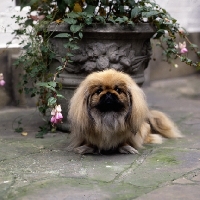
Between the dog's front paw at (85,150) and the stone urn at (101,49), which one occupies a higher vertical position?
the stone urn at (101,49)

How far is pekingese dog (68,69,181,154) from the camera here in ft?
11.6

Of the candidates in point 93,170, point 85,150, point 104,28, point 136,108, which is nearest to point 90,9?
point 104,28

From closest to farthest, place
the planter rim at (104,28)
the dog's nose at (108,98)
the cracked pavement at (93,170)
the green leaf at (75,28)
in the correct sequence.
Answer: the cracked pavement at (93,170)
the dog's nose at (108,98)
the green leaf at (75,28)
the planter rim at (104,28)

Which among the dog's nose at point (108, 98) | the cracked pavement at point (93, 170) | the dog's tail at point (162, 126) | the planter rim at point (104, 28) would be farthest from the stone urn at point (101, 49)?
the dog's nose at point (108, 98)

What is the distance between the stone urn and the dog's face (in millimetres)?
642

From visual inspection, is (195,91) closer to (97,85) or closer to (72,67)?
(72,67)

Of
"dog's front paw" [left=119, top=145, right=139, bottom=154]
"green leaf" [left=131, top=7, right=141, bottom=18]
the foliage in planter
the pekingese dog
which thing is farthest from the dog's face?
"green leaf" [left=131, top=7, right=141, bottom=18]

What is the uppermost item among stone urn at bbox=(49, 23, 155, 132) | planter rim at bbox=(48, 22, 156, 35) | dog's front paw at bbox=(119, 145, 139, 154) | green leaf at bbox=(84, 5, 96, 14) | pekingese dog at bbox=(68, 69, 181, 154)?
green leaf at bbox=(84, 5, 96, 14)

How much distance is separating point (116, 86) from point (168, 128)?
3.09 feet

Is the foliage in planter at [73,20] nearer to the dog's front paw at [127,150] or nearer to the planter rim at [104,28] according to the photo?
the planter rim at [104,28]

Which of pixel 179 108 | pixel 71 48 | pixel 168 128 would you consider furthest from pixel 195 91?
pixel 71 48

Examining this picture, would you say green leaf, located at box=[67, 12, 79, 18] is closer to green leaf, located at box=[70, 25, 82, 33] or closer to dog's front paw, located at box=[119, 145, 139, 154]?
green leaf, located at box=[70, 25, 82, 33]

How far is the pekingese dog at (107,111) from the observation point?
354 centimetres

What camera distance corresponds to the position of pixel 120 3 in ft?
14.5
